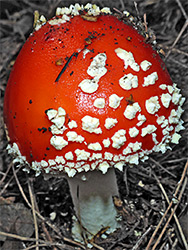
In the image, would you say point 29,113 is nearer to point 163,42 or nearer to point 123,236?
point 123,236

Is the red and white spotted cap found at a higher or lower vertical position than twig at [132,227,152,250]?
higher

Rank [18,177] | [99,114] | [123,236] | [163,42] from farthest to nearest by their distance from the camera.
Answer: [163,42], [18,177], [123,236], [99,114]

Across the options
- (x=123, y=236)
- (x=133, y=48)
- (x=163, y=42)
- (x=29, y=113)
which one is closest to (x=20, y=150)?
(x=29, y=113)

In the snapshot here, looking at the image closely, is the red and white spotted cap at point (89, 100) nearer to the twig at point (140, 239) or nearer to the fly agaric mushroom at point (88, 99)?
the fly agaric mushroom at point (88, 99)

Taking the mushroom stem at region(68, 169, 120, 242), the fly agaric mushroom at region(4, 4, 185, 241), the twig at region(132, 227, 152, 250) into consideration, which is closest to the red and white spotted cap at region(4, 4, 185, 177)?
the fly agaric mushroom at region(4, 4, 185, 241)

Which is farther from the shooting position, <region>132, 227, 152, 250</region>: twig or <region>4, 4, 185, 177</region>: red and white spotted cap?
<region>132, 227, 152, 250</region>: twig

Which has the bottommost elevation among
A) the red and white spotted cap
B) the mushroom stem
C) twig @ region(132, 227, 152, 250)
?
twig @ region(132, 227, 152, 250)

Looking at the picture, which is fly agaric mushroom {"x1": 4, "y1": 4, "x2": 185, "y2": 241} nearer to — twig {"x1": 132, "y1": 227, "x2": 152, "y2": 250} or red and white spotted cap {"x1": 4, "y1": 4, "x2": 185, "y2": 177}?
red and white spotted cap {"x1": 4, "y1": 4, "x2": 185, "y2": 177}

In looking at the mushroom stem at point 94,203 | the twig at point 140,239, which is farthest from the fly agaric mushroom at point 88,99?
the twig at point 140,239
